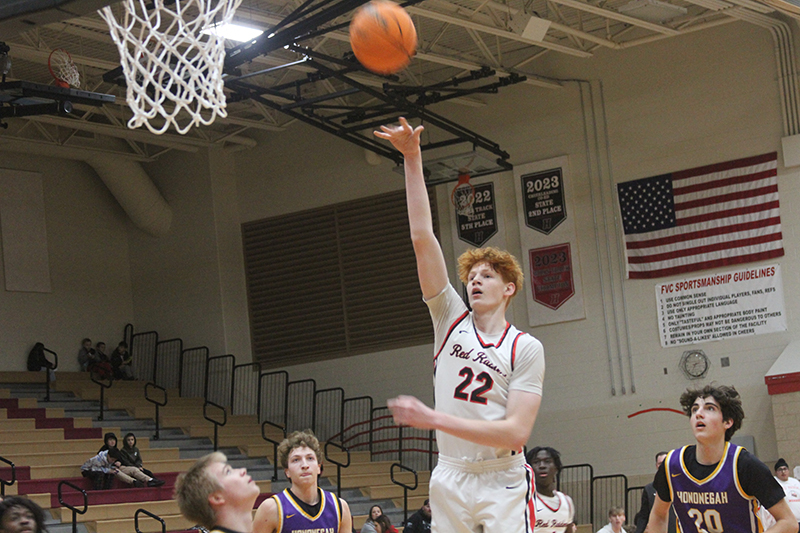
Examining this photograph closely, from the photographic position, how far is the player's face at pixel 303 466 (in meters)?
5.94

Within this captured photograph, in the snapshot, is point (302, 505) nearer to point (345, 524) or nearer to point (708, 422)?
point (345, 524)

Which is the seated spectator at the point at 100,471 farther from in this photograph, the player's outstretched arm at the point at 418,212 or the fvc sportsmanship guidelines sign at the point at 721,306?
the player's outstretched arm at the point at 418,212

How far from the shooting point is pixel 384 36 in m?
5.86

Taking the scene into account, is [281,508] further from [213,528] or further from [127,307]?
[127,307]

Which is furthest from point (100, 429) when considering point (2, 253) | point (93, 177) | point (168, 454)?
point (93, 177)

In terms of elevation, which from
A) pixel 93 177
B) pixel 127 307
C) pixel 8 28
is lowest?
pixel 127 307

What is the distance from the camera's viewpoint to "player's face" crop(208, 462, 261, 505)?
143 inches

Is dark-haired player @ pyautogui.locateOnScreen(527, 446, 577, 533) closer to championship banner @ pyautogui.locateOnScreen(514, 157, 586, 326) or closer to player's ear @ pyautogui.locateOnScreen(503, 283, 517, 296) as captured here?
player's ear @ pyautogui.locateOnScreen(503, 283, 517, 296)

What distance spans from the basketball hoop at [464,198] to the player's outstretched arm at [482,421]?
39.6ft

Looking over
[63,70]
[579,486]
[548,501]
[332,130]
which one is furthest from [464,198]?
[548,501]

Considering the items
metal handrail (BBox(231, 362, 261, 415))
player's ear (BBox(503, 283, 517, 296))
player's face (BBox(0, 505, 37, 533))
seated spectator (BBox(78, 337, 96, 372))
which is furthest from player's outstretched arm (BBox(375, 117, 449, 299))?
seated spectator (BBox(78, 337, 96, 372))

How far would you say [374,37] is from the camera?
19.3 feet

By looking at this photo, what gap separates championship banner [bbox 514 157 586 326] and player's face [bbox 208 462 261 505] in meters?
11.8

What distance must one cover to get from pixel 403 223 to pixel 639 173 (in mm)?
3822
